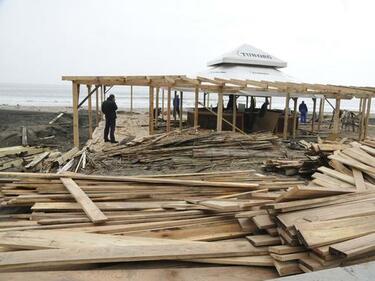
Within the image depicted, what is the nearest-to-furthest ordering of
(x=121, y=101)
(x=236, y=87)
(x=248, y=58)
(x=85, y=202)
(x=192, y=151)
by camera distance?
(x=85, y=202) < (x=192, y=151) < (x=236, y=87) < (x=248, y=58) < (x=121, y=101)

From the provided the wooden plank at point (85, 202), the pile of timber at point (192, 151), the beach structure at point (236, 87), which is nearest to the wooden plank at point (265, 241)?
the wooden plank at point (85, 202)

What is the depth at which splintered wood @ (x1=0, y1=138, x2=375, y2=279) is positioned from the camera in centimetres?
308

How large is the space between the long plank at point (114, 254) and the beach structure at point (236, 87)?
9.44 metres

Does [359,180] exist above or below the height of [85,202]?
above

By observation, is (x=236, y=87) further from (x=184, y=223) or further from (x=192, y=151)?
(x=184, y=223)

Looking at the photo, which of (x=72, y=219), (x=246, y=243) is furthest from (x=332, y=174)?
(x=72, y=219)

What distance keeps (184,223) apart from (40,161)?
22.6 ft

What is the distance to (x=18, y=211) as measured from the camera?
15.9 feet

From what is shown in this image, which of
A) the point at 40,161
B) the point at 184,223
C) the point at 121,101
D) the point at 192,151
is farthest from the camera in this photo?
the point at 121,101

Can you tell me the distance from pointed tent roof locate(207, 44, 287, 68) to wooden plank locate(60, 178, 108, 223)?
14.7 meters

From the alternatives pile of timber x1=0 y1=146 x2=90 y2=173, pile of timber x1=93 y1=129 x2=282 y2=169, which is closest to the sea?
pile of timber x1=93 y1=129 x2=282 y2=169

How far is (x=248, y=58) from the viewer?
61.9ft

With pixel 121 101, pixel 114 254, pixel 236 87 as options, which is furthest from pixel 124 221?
pixel 121 101

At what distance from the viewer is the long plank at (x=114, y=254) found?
9.94ft
